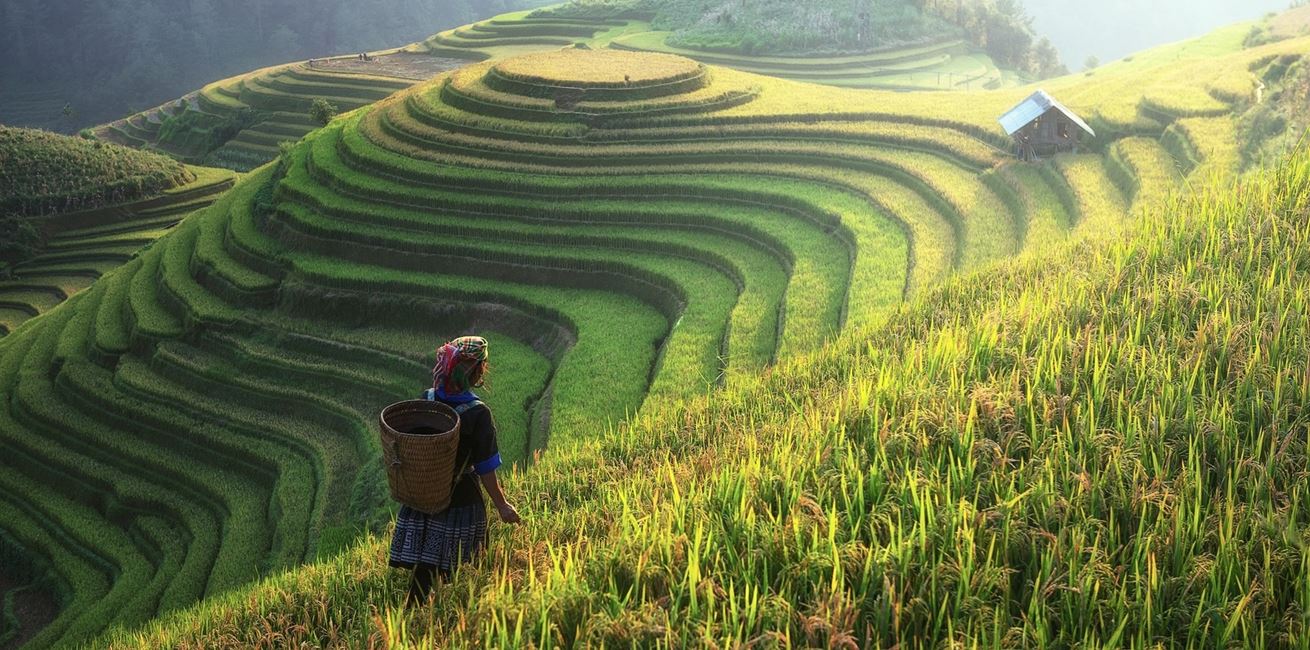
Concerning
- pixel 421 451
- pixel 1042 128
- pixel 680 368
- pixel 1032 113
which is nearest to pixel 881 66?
pixel 1042 128

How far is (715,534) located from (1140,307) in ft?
11.9

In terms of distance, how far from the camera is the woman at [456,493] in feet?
14.7

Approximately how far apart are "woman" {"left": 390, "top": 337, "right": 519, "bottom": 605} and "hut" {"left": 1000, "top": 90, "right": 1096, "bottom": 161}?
1345 cm

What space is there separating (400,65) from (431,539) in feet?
141

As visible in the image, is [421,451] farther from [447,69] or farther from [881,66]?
[447,69]

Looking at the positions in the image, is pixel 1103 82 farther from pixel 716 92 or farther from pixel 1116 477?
pixel 1116 477

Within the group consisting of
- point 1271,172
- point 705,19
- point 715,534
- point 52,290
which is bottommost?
point 52,290

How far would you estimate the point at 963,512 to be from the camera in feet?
12.3

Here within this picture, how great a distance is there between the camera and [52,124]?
216 ft

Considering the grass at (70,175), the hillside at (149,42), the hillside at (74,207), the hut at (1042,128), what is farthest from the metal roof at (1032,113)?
the hillside at (149,42)

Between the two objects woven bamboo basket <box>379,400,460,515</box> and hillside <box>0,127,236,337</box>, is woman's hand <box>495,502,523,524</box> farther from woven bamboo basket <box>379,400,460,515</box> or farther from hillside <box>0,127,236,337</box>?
hillside <box>0,127,236,337</box>

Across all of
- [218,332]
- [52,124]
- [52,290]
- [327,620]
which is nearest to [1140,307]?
[327,620]

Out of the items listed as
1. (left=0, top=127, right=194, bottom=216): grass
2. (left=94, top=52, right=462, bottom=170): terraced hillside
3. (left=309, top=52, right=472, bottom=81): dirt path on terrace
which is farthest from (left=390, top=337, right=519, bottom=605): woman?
(left=309, top=52, right=472, bottom=81): dirt path on terrace

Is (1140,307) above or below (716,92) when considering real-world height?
Answer: below
